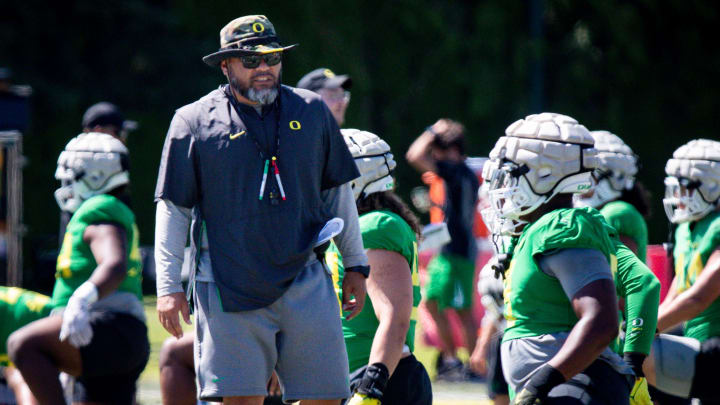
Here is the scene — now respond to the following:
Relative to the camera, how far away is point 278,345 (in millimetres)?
4215

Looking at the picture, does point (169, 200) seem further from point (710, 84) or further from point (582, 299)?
point (710, 84)

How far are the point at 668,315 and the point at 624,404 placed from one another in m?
1.83

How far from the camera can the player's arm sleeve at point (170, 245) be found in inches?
165

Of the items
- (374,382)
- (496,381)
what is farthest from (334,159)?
(496,381)

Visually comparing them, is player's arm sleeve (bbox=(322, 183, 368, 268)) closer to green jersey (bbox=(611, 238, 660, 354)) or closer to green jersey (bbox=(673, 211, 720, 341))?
green jersey (bbox=(611, 238, 660, 354))

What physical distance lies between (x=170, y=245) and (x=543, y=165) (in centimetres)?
130

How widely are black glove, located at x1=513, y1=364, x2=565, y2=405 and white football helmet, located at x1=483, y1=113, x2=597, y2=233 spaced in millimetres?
649

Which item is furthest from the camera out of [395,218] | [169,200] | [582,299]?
[395,218]

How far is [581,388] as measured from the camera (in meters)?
3.82

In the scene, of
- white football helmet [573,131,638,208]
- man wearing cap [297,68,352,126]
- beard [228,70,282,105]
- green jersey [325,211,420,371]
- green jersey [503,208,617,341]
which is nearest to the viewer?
green jersey [503,208,617,341]

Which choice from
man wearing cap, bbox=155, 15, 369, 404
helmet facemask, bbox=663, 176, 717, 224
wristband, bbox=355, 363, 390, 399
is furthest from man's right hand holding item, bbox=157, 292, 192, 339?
helmet facemask, bbox=663, 176, 717, 224

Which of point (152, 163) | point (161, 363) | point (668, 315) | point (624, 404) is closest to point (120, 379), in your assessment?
point (161, 363)

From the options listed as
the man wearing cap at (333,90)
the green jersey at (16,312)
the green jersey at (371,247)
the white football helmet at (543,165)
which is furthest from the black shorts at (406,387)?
the green jersey at (16,312)

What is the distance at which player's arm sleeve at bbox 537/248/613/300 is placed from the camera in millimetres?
3711
